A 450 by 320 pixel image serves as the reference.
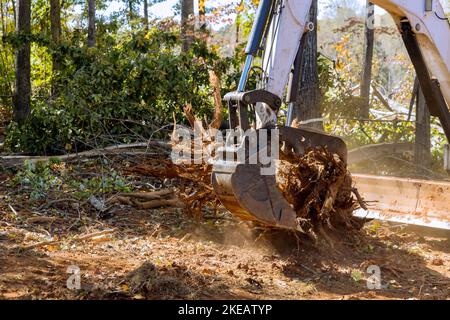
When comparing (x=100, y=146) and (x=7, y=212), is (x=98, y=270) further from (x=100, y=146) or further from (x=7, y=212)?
(x=100, y=146)

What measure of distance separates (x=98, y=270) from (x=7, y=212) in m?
2.46

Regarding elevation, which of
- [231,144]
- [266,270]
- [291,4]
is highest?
[291,4]

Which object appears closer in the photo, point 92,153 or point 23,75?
point 92,153

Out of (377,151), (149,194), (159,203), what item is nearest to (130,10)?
(377,151)

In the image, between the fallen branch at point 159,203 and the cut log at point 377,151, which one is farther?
the cut log at point 377,151

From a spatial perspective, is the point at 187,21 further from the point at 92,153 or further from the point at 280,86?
the point at 280,86

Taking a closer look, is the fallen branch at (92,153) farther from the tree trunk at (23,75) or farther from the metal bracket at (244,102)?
the tree trunk at (23,75)

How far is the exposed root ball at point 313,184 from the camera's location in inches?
227

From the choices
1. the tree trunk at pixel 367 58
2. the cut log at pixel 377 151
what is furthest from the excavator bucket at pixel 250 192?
the tree trunk at pixel 367 58

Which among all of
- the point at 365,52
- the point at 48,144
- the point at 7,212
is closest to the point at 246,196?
the point at 7,212

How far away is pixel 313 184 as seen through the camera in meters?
5.85

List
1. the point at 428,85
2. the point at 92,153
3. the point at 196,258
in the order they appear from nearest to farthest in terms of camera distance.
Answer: the point at 196,258
the point at 428,85
the point at 92,153

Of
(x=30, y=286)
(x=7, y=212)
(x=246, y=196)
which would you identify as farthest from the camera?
(x=7, y=212)

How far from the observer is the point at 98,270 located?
507 centimetres
